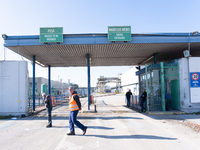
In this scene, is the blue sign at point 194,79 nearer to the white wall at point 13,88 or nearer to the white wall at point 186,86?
the white wall at point 186,86

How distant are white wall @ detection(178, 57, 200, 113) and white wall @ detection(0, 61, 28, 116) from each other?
11.1 m

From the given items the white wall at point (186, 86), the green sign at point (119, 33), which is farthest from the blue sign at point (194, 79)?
the green sign at point (119, 33)

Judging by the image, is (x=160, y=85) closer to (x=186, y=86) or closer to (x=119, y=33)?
(x=186, y=86)

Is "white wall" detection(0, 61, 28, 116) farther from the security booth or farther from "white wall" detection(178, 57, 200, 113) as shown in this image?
"white wall" detection(178, 57, 200, 113)

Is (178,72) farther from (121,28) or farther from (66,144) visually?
(66,144)

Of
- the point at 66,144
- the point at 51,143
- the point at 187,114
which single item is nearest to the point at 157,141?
the point at 66,144

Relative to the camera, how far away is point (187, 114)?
11.0 m

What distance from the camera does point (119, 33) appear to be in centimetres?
1145

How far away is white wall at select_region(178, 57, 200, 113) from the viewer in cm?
1135

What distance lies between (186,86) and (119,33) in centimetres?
603

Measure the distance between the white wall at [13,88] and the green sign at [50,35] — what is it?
2.22 m

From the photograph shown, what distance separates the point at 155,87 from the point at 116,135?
23.4 feet

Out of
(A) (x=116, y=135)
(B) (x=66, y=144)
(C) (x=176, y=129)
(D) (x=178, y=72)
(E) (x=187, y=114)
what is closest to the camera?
(B) (x=66, y=144)

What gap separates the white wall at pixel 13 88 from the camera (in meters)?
11.2
